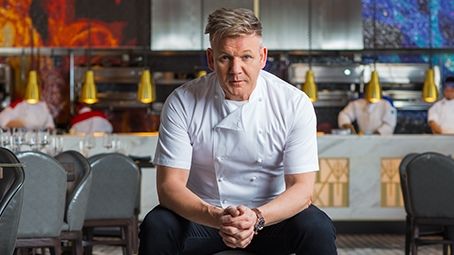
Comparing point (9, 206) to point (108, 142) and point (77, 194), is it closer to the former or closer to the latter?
point (77, 194)

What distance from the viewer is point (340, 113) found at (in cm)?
1190

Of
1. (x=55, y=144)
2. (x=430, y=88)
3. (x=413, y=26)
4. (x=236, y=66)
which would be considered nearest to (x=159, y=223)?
(x=236, y=66)

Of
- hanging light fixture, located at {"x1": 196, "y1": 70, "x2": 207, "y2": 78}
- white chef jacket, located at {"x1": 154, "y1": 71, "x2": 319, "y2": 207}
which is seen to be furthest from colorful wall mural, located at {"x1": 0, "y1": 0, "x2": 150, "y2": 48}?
white chef jacket, located at {"x1": 154, "y1": 71, "x2": 319, "y2": 207}

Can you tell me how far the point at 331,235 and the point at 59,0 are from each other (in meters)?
10.3

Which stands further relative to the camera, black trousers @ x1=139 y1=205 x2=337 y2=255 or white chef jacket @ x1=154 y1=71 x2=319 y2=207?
white chef jacket @ x1=154 y1=71 x2=319 y2=207

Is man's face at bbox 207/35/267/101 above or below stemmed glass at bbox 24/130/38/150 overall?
above

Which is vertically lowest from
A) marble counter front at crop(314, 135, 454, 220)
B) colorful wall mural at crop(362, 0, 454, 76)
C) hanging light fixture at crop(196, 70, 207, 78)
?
marble counter front at crop(314, 135, 454, 220)

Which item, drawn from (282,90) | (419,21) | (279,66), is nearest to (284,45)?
(279,66)

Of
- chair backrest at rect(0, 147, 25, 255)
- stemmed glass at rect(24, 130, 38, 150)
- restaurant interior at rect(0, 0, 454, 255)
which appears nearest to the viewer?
chair backrest at rect(0, 147, 25, 255)

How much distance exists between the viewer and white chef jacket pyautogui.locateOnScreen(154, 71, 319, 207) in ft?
10.7

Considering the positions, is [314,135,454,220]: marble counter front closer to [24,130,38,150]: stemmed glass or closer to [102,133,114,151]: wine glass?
[102,133,114,151]: wine glass

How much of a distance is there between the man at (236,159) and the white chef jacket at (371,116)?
8313mm

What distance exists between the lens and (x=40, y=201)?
5.21m

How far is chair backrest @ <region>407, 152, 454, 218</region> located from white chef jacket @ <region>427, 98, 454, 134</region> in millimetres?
4777
